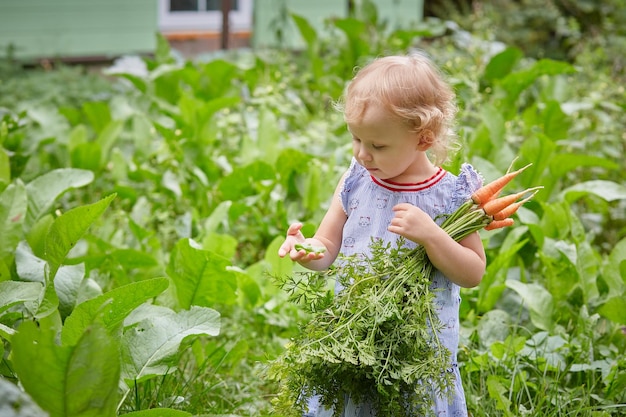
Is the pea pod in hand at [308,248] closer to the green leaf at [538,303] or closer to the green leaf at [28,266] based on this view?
the green leaf at [28,266]

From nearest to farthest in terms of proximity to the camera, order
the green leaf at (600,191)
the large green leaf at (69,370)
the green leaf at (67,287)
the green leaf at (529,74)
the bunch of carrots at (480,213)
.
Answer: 1. the large green leaf at (69,370)
2. the bunch of carrots at (480,213)
3. the green leaf at (67,287)
4. the green leaf at (600,191)
5. the green leaf at (529,74)

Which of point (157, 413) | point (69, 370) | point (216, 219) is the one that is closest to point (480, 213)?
point (157, 413)

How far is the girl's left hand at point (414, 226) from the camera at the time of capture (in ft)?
6.44

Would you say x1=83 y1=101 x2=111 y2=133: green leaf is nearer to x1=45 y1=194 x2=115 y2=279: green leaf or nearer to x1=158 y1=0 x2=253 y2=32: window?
x1=45 y1=194 x2=115 y2=279: green leaf

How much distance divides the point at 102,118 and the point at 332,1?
5.10 m

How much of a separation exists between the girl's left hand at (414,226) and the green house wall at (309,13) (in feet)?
21.0

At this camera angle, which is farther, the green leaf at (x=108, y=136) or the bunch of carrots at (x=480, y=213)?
the green leaf at (x=108, y=136)

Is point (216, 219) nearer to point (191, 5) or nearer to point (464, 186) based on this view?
point (464, 186)

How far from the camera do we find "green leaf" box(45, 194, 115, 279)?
230 cm

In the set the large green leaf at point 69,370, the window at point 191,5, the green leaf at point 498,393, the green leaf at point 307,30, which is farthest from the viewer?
the window at point 191,5

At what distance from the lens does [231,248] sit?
3312mm

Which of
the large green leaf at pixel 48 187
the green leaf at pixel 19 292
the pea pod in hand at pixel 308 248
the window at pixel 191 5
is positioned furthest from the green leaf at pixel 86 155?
the window at pixel 191 5

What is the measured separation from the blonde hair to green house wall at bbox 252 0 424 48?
20.4 ft

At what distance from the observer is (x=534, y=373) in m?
2.82
